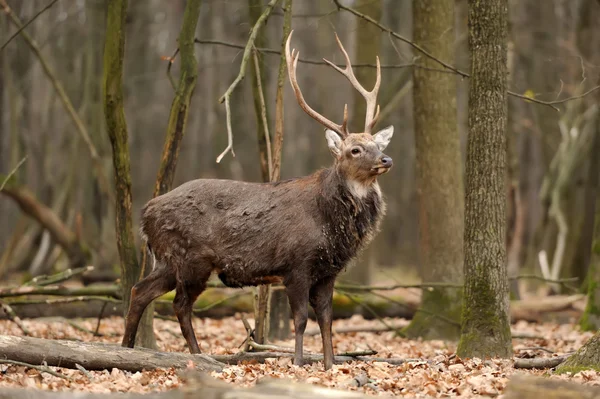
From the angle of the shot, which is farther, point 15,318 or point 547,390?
point 15,318

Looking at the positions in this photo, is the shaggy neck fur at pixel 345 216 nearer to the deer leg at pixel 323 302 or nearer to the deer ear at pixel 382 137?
the deer leg at pixel 323 302

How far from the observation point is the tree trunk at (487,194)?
8242 millimetres

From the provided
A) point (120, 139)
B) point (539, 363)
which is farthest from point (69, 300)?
point (539, 363)

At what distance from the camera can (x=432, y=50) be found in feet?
37.2

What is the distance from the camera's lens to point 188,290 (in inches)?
346

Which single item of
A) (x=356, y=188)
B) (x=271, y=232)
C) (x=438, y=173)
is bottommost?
(x=271, y=232)

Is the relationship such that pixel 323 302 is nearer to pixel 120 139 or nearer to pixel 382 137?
pixel 382 137

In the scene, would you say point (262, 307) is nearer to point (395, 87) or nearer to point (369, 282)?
point (395, 87)

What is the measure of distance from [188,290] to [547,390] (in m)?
4.63

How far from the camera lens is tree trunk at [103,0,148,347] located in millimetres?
9352

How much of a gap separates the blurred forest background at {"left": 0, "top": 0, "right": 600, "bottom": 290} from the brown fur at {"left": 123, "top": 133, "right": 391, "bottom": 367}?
191 centimetres

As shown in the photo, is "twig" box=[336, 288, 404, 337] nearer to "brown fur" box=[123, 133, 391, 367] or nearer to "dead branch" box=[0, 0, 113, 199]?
"brown fur" box=[123, 133, 391, 367]

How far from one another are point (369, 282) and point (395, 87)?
4588 millimetres

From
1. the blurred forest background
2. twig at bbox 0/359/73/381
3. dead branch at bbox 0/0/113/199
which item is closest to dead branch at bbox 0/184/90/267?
the blurred forest background
